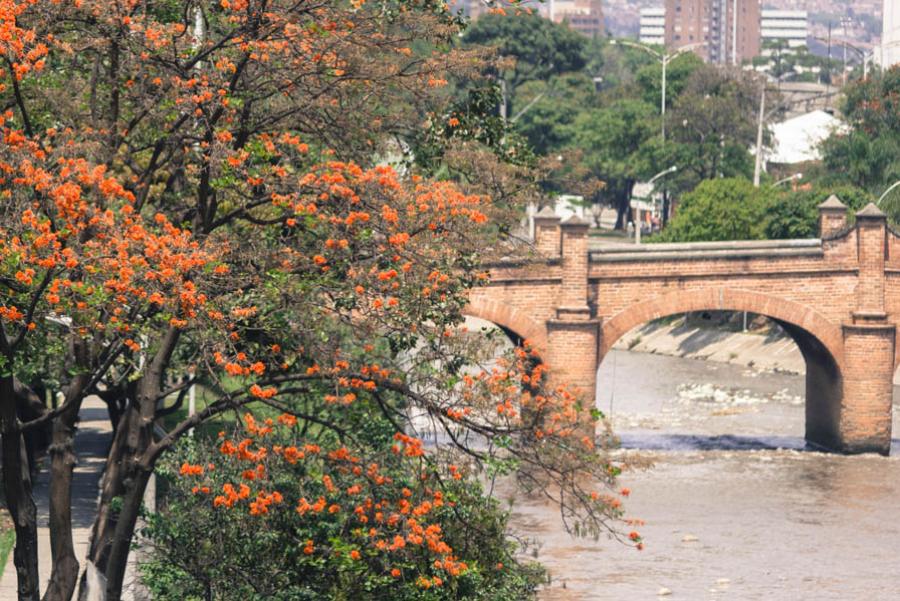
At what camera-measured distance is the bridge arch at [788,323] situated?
147ft

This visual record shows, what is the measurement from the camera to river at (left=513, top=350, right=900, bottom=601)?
3133cm

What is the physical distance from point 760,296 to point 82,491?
64.5 feet

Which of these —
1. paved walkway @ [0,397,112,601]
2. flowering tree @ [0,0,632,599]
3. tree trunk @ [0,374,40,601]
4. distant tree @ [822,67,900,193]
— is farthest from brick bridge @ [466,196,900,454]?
distant tree @ [822,67,900,193]

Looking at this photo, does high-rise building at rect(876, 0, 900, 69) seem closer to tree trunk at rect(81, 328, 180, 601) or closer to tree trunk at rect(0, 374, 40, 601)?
tree trunk at rect(81, 328, 180, 601)

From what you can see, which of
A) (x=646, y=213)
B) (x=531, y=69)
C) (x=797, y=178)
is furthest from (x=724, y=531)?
(x=646, y=213)

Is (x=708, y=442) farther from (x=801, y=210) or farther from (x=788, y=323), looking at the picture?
(x=801, y=210)

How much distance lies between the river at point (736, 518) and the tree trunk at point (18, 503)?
860 cm

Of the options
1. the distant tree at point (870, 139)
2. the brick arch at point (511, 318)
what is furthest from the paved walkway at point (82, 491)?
the distant tree at point (870, 139)

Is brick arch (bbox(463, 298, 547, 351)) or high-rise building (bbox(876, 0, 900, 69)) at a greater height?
high-rise building (bbox(876, 0, 900, 69))

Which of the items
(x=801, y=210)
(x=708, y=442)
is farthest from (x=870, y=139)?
(x=708, y=442)

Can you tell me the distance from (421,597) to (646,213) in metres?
109

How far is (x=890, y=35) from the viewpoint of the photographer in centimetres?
11562

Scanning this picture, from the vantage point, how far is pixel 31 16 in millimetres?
18062

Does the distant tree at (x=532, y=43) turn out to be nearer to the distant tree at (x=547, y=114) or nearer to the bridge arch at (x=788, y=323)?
the distant tree at (x=547, y=114)
